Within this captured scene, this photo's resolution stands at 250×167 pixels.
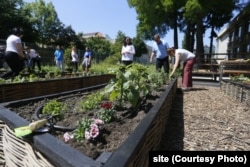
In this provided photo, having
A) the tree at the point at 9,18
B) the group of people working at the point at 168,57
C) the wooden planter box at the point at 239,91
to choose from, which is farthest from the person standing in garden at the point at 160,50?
the tree at the point at 9,18

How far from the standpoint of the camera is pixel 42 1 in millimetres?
77500

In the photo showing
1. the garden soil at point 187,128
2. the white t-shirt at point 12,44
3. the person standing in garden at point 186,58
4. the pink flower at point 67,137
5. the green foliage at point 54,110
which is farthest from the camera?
the person standing in garden at point 186,58

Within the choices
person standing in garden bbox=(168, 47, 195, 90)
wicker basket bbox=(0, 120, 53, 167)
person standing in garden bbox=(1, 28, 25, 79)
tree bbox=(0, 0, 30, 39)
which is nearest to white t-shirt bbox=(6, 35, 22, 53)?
person standing in garden bbox=(1, 28, 25, 79)

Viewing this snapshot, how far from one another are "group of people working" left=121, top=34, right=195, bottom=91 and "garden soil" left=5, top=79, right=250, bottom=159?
8.93 feet

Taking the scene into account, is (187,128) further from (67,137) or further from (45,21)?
(45,21)

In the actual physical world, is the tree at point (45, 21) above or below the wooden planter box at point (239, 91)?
above

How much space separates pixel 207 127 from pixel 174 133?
62cm

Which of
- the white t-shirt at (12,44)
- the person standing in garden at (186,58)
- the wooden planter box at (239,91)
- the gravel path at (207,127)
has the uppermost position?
the white t-shirt at (12,44)

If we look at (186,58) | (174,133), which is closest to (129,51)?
(186,58)

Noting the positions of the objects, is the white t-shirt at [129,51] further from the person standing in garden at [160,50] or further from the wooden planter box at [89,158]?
the wooden planter box at [89,158]

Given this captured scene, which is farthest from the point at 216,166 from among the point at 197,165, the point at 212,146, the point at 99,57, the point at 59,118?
the point at 99,57

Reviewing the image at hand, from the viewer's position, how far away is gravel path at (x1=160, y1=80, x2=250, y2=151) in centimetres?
370

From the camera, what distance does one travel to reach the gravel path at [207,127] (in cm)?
Answer: 370

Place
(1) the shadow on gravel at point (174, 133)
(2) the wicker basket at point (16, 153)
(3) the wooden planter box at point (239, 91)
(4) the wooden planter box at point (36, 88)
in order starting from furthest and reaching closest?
1. (3) the wooden planter box at point (239, 91)
2. (4) the wooden planter box at point (36, 88)
3. (1) the shadow on gravel at point (174, 133)
4. (2) the wicker basket at point (16, 153)
